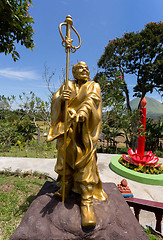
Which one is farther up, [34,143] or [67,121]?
[67,121]

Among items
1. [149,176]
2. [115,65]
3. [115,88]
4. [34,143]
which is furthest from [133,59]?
[34,143]

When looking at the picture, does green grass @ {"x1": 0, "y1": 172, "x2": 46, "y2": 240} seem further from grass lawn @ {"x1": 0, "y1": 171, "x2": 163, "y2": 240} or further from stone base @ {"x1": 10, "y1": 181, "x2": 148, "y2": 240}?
stone base @ {"x1": 10, "y1": 181, "x2": 148, "y2": 240}

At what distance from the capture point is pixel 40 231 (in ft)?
6.66

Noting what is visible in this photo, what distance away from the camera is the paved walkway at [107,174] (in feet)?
12.8

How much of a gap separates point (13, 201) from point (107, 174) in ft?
12.1

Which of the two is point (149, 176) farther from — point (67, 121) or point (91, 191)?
point (67, 121)

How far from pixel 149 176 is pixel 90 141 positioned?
4.39 m

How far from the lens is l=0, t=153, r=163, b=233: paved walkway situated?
3.91 meters

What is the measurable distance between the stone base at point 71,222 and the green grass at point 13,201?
0.99m

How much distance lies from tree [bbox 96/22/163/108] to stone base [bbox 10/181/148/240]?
856 cm

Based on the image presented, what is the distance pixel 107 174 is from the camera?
595 centimetres

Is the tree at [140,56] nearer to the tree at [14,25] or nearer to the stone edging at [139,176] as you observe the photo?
the stone edging at [139,176]

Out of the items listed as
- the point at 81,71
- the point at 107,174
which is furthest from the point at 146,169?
the point at 81,71

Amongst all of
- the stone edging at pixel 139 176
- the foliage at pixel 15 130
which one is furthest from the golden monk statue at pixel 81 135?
the foliage at pixel 15 130
